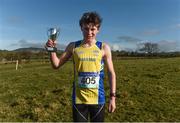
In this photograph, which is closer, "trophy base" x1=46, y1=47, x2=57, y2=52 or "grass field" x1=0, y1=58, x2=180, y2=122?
"trophy base" x1=46, y1=47, x2=57, y2=52

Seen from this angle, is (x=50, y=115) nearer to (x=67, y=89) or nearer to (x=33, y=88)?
(x=67, y=89)

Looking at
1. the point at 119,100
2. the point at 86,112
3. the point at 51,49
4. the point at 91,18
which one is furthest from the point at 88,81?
the point at 119,100

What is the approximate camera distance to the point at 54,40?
458cm

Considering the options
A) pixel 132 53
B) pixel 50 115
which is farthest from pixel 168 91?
pixel 132 53

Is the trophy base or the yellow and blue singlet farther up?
the trophy base

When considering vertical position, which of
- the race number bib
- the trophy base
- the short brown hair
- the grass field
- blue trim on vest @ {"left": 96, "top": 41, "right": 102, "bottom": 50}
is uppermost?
the short brown hair

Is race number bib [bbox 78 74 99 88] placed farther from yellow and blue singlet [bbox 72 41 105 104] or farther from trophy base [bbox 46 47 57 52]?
trophy base [bbox 46 47 57 52]

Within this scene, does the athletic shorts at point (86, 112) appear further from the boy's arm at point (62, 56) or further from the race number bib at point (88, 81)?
the boy's arm at point (62, 56)

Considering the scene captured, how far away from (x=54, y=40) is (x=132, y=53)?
78723 millimetres

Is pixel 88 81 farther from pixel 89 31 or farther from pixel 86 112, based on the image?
pixel 89 31

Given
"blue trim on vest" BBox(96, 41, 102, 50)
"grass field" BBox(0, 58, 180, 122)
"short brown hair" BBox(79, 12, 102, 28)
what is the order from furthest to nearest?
"grass field" BBox(0, 58, 180, 122)
"blue trim on vest" BBox(96, 41, 102, 50)
"short brown hair" BBox(79, 12, 102, 28)

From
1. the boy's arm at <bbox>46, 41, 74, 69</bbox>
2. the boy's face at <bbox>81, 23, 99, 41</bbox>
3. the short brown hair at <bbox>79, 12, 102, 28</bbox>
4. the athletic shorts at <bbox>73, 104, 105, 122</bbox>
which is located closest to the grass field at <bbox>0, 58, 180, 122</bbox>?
the athletic shorts at <bbox>73, 104, 105, 122</bbox>

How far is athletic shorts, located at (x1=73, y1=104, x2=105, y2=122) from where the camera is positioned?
452 cm

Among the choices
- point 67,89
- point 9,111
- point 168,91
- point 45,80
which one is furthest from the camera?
point 45,80
